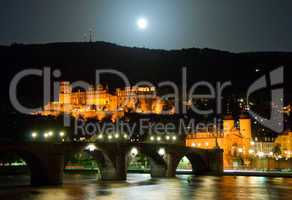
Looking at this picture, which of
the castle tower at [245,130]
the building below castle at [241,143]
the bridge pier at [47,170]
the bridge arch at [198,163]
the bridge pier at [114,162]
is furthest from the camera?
the castle tower at [245,130]

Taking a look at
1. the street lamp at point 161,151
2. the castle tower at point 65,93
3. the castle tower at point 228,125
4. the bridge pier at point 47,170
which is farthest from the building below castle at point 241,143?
the castle tower at point 65,93

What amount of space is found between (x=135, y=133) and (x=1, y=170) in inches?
1371

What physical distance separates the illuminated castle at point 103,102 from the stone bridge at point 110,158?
6059 cm

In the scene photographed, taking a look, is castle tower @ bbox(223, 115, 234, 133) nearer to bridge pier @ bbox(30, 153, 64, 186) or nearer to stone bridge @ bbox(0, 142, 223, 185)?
stone bridge @ bbox(0, 142, 223, 185)

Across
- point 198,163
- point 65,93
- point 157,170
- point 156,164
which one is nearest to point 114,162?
point 157,170

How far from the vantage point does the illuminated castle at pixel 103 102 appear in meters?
142

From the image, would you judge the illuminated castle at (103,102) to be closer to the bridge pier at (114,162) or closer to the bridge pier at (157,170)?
the bridge pier at (157,170)

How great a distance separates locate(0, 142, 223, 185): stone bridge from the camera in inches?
2124

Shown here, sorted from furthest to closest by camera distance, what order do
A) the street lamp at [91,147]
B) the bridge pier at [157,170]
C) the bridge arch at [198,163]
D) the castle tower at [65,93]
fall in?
the castle tower at [65,93], the bridge arch at [198,163], the bridge pier at [157,170], the street lamp at [91,147]

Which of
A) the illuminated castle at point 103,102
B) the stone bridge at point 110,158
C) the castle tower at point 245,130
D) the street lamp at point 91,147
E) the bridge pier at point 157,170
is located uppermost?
the illuminated castle at point 103,102

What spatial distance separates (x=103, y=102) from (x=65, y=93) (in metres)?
11.5

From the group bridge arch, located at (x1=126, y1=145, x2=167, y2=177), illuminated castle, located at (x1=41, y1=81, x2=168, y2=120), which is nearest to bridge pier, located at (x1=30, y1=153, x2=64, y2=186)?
bridge arch, located at (x1=126, y1=145, x2=167, y2=177)

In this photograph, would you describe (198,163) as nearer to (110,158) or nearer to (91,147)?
(110,158)

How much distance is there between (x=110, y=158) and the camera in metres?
63.5
